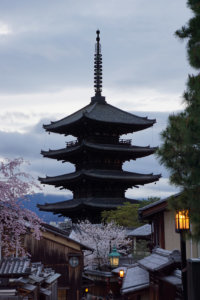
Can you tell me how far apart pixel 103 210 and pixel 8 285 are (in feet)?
139

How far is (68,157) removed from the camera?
61.0m

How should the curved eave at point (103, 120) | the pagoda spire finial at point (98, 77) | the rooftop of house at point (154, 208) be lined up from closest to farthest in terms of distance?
the rooftop of house at point (154, 208) < the curved eave at point (103, 120) < the pagoda spire finial at point (98, 77)

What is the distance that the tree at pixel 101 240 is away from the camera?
49297mm

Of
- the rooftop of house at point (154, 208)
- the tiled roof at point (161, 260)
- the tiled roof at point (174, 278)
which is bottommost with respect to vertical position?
the tiled roof at point (174, 278)

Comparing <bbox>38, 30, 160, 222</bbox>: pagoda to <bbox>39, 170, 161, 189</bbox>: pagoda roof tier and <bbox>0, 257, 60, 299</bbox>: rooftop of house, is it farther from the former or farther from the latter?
<bbox>0, 257, 60, 299</bbox>: rooftop of house

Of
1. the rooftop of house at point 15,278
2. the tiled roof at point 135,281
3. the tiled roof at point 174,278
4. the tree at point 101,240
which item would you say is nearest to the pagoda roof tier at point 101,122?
the tree at point 101,240

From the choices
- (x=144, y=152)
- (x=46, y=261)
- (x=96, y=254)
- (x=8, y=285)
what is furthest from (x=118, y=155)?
(x=8, y=285)

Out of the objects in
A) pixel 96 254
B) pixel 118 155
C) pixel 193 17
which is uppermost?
pixel 118 155

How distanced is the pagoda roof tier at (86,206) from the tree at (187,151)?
45182mm

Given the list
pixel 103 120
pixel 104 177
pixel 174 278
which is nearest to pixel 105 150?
pixel 104 177

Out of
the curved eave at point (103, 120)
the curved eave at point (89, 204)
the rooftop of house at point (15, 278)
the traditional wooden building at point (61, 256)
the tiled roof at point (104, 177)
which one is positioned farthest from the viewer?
the curved eave at point (103, 120)

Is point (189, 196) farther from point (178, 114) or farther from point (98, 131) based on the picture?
point (98, 131)

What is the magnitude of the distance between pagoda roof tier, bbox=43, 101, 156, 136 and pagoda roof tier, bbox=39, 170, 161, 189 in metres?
5.64

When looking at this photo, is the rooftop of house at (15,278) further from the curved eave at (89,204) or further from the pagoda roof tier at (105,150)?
the pagoda roof tier at (105,150)
